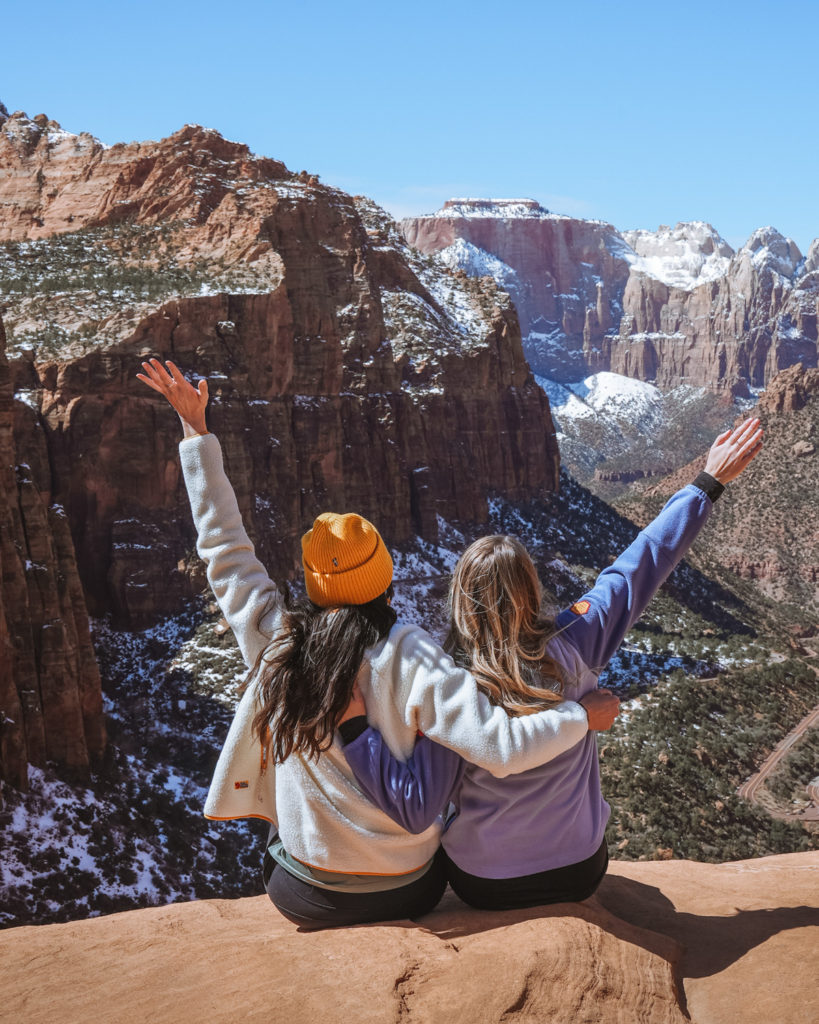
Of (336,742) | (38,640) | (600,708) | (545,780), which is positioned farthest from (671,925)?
(38,640)

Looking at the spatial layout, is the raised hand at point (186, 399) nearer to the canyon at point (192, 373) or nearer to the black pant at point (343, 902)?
the black pant at point (343, 902)

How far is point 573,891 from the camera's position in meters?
5.67

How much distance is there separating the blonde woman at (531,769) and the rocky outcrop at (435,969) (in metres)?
0.29

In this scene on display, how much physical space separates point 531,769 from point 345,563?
5.14ft

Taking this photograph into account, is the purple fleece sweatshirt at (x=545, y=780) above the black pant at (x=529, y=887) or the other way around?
above

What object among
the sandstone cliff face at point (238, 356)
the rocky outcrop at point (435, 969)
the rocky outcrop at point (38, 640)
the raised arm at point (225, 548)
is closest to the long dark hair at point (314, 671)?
the raised arm at point (225, 548)

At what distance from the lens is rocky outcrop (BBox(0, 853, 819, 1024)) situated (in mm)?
4590

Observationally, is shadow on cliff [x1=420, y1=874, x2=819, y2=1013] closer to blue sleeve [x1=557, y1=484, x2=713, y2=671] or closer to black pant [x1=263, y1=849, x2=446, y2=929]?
black pant [x1=263, y1=849, x2=446, y2=929]

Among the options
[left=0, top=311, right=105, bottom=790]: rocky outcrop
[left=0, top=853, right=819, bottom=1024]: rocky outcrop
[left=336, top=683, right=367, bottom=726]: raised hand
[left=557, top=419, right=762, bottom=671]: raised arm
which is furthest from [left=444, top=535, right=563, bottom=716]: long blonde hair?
[left=0, top=311, right=105, bottom=790]: rocky outcrop

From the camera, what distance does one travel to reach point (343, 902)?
557 cm

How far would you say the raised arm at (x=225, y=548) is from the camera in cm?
571

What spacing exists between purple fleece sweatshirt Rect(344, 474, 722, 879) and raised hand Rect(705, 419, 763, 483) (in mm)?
283

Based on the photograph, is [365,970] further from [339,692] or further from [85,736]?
[85,736]

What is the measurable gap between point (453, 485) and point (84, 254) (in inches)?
1127
